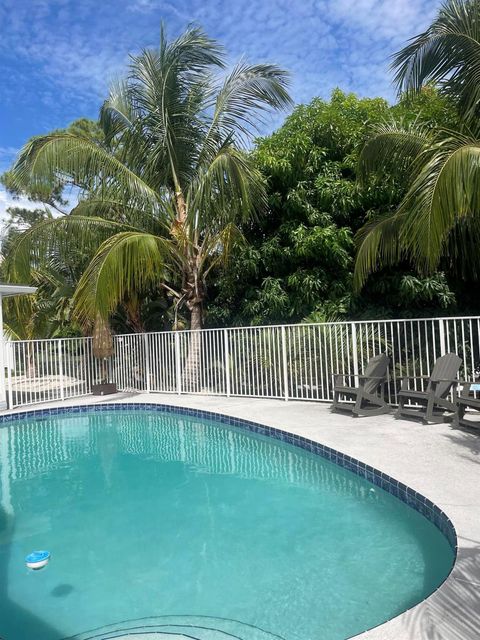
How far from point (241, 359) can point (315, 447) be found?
16.5 ft

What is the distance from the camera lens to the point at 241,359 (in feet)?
36.8

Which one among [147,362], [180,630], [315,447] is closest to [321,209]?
[147,362]

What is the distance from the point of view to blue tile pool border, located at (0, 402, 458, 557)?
3.85m

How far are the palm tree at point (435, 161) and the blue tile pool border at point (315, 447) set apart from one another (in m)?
3.00

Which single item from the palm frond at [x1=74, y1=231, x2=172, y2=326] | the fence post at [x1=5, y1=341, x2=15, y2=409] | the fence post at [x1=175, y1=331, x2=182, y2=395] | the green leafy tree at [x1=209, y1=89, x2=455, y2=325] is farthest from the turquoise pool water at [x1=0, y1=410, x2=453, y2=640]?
the fence post at [x1=175, y1=331, x2=182, y2=395]

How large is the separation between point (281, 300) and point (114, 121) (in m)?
6.41

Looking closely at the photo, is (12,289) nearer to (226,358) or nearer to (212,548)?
(226,358)

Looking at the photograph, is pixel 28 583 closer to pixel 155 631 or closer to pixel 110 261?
pixel 155 631

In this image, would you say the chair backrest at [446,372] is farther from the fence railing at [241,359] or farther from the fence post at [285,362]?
the fence post at [285,362]

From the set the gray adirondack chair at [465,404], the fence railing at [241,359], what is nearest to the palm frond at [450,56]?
the fence railing at [241,359]

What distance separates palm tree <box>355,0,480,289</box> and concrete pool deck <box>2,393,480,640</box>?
249 cm

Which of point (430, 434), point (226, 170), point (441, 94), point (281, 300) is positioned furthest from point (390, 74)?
point (430, 434)

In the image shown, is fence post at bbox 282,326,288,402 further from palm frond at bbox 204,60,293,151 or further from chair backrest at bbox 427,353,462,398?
palm frond at bbox 204,60,293,151

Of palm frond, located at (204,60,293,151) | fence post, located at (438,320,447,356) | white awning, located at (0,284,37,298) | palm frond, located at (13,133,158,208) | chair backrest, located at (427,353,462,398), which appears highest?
palm frond, located at (204,60,293,151)
